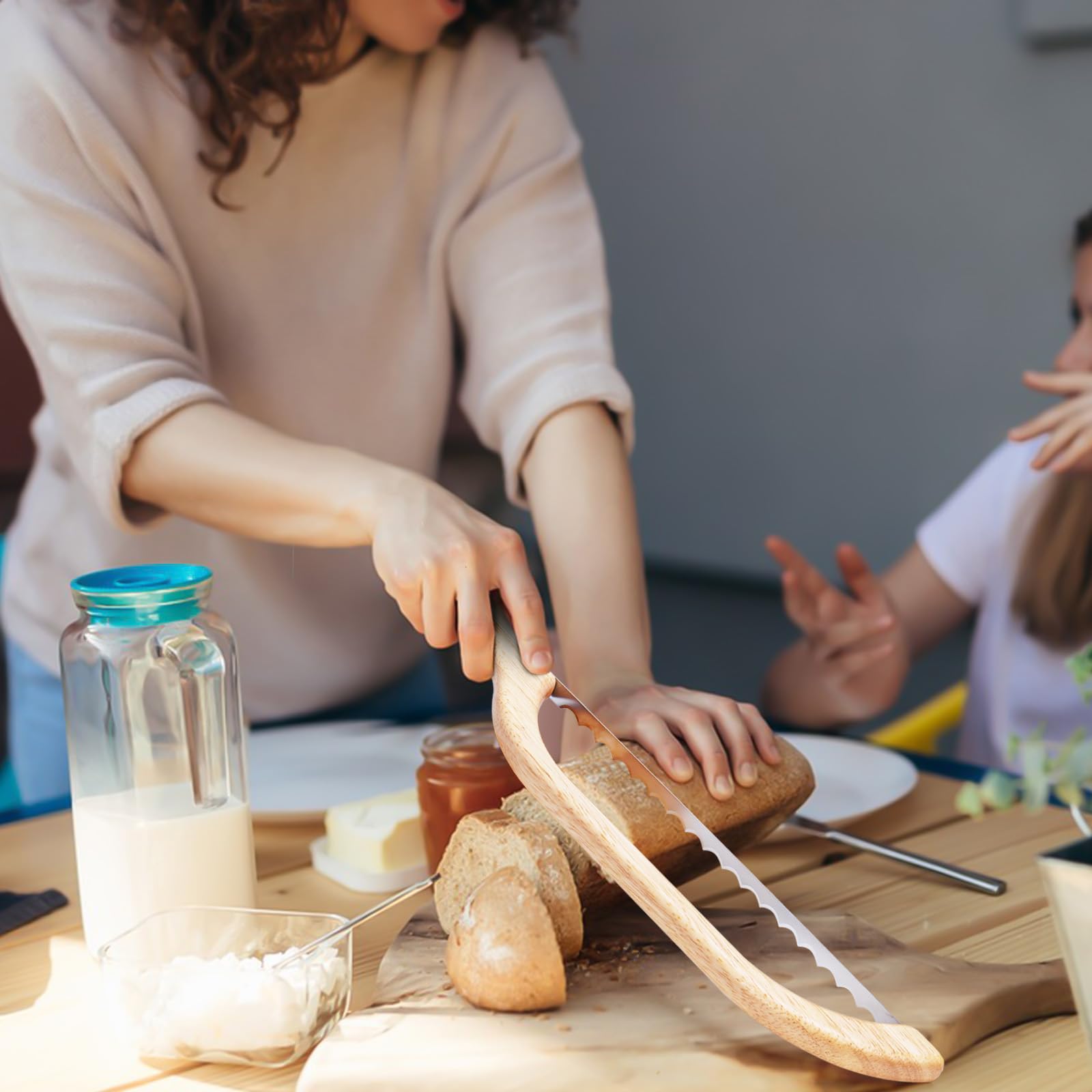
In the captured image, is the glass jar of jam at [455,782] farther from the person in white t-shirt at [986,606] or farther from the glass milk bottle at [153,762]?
the person in white t-shirt at [986,606]

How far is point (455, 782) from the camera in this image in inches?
36.7

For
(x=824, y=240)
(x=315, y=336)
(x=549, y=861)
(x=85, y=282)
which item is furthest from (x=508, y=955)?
(x=824, y=240)

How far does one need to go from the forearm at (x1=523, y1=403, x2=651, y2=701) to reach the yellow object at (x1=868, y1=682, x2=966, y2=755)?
0.73 metres

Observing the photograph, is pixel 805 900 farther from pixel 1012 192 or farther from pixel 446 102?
pixel 1012 192

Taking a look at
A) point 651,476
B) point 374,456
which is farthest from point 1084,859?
point 651,476

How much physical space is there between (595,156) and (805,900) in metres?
3.74

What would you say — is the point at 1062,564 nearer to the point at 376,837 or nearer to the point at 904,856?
the point at 904,856

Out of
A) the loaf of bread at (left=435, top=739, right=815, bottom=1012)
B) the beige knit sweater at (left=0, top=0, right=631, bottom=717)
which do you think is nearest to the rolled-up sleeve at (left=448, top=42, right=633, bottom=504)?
the beige knit sweater at (left=0, top=0, right=631, bottom=717)

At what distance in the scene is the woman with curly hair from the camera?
1.05m

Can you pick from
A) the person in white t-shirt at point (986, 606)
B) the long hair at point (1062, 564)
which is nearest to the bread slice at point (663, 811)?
the person in white t-shirt at point (986, 606)

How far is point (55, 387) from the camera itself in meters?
1.17

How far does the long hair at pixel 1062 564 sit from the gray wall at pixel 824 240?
5.67 feet

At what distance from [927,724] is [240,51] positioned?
1.19 m

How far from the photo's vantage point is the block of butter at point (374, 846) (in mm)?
976
